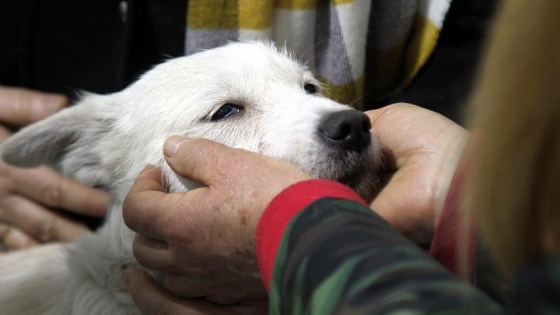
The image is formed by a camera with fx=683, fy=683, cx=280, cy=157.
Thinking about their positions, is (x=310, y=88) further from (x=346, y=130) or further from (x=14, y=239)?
(x=14, y=239)

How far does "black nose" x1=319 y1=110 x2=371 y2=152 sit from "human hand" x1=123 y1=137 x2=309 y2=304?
20 centimetres

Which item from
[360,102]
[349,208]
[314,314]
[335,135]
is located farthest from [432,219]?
[360,102]

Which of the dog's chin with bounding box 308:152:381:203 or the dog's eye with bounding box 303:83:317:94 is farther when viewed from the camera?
the dog's eye with bounding box 303:83:317:94

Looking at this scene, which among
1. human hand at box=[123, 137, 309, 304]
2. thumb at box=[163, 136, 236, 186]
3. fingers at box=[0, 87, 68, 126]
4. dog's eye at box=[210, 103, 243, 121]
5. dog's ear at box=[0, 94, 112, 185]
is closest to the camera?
human hand at box=[123, 137, 309, 304]

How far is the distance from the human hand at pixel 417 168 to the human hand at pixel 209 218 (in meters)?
0.31

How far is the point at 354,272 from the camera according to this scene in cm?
77

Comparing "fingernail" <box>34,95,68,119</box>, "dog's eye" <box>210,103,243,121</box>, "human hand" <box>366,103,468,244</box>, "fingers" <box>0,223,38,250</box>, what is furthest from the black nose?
"fingers" <box>0,223,38,250</box>

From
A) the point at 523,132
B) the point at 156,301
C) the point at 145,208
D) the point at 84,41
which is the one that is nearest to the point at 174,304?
the point at 156,301

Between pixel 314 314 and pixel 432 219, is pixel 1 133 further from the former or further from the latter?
pixel 314 314

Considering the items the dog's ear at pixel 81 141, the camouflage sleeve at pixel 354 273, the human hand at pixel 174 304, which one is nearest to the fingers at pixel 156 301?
the human hand at pixel 174 304

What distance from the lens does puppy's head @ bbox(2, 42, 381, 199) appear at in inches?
51.9

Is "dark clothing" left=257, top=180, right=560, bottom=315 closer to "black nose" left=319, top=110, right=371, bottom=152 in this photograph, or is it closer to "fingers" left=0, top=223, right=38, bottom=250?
"black nose" left=319, top=110, right=371, bottom=152

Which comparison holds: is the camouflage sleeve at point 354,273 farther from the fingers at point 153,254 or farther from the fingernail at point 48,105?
the fingernail at point 48,105

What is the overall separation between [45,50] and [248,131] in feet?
3.38
